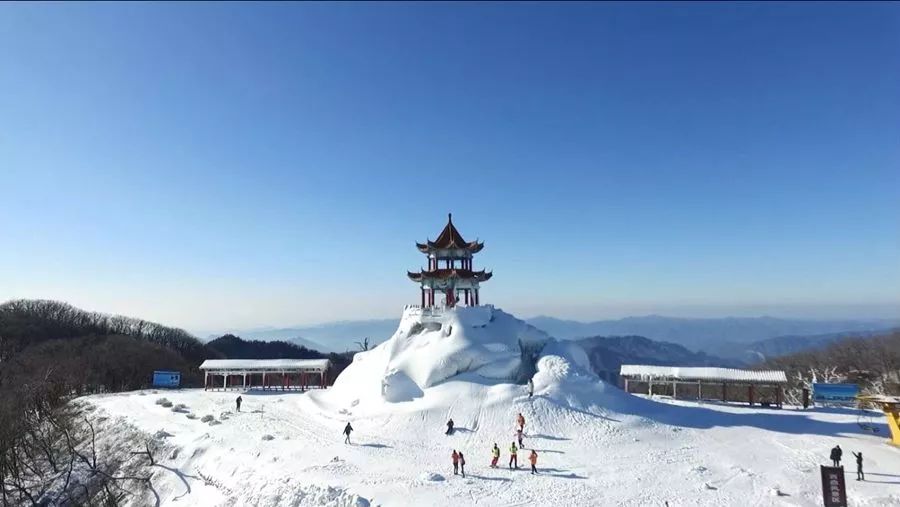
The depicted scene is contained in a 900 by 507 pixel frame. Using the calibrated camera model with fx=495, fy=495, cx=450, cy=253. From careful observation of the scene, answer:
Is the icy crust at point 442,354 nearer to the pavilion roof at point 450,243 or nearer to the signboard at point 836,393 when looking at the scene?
the pavilion roof at point 450,243

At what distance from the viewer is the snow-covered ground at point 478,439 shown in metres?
21.7

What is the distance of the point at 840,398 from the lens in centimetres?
3966

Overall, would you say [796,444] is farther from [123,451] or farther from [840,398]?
[123,451]

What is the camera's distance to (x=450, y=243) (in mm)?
44562

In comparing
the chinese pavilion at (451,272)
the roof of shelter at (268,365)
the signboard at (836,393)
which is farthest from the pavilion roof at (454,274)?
the signboard at (836,393)

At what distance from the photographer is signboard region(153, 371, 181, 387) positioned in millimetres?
53000

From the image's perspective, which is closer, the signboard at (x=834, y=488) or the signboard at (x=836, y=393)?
the signboard at (x=834, y=488)

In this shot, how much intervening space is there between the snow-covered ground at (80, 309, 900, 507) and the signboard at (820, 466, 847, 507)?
1.13 meters

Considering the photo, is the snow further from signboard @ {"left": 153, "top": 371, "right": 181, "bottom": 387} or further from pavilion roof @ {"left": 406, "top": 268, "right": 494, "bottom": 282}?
signboard @ {"left": 153, "top": 371, "right": 181, "bottom": 387}

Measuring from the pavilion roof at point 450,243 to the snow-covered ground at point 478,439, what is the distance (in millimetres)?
6170

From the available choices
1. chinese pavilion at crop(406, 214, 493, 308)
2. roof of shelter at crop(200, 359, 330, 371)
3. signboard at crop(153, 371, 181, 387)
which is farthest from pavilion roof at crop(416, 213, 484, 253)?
signboard at crop(153, 371, 181, 387)

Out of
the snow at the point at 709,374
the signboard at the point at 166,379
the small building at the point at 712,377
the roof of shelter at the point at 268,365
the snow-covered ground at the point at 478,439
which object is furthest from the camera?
the signboard at the point at 166,379

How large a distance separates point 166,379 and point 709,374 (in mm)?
54304

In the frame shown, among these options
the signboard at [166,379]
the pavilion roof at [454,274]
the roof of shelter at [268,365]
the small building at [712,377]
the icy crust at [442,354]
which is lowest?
the signboard at [166,379]
